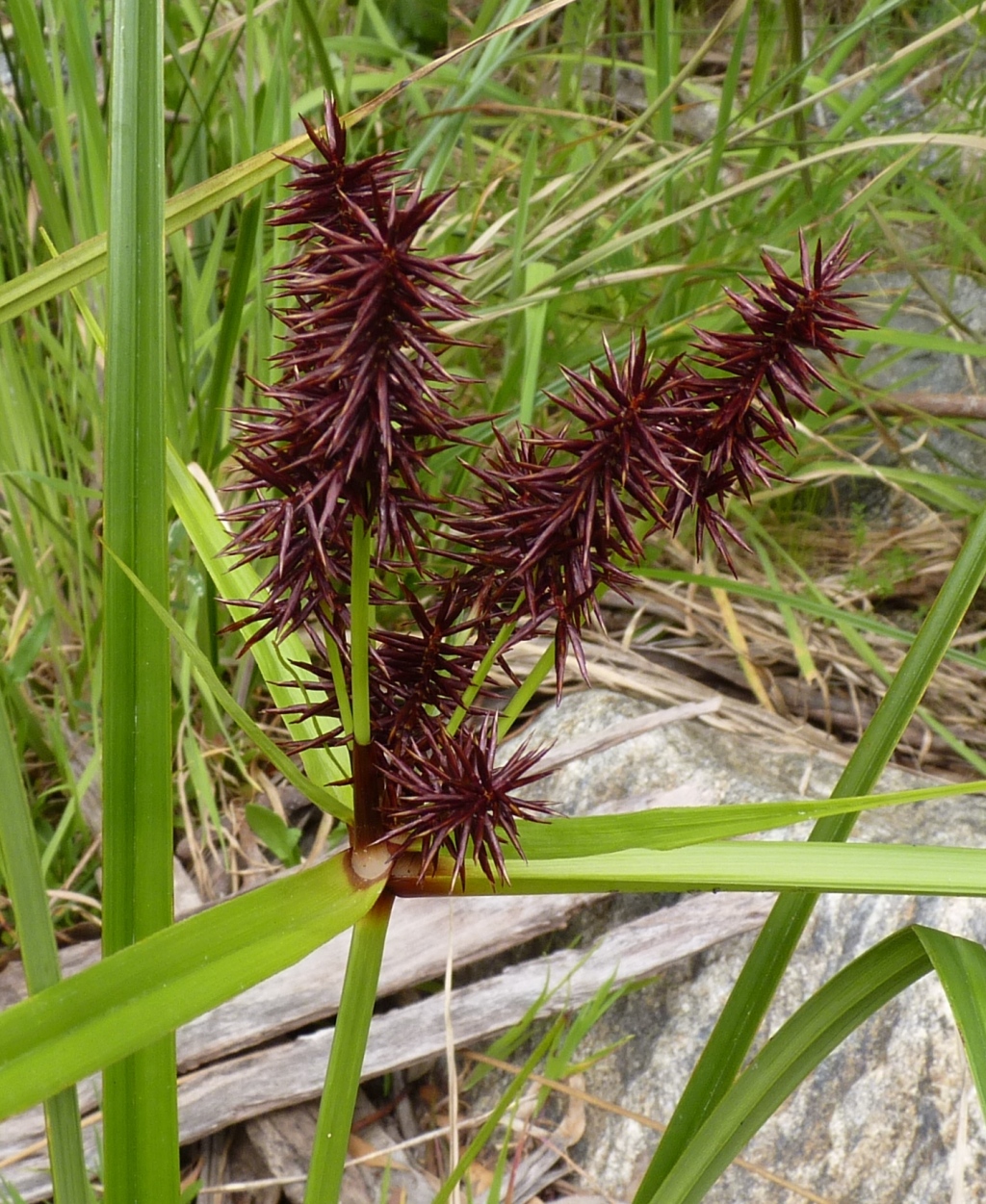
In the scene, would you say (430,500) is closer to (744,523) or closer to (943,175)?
(744,523)

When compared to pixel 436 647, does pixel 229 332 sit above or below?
above

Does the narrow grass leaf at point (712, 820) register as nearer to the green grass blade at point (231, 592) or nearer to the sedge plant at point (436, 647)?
the sedge plant at point (436, 647)

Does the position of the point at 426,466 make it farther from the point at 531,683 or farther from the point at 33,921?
the point at 33,921

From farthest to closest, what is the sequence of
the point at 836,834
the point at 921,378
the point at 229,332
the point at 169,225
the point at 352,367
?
the point at 921,378 → the point at 229,332 → the point at 169,225 → the point at 836,834 → the point at 352,367

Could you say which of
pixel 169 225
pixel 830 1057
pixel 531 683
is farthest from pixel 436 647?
pixel 830 1057

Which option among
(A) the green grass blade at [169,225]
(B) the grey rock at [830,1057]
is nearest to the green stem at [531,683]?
(A) the green grass blade at [169,225]

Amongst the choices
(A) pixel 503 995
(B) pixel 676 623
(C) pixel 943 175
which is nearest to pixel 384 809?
(A) pixel 503 995

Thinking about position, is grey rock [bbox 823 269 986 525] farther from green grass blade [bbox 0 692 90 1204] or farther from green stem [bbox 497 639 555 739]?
green grass blade [bbox 0 692 90 1204]
